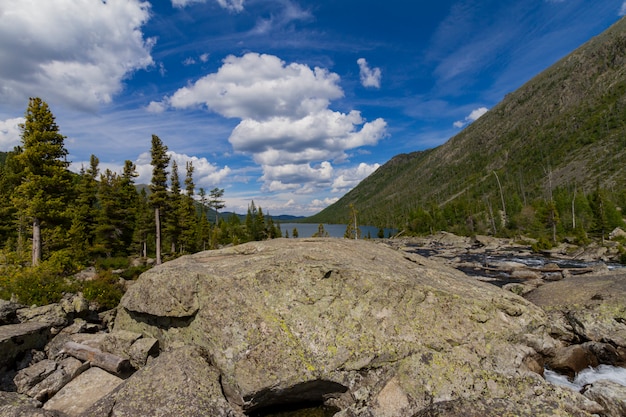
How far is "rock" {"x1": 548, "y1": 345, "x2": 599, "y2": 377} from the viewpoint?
40.6 ft

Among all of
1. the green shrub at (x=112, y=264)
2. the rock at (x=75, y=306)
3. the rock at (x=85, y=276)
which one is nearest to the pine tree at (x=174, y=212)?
the green shrub at (x=112, y=264)

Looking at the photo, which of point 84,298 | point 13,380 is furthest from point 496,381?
point 84,298

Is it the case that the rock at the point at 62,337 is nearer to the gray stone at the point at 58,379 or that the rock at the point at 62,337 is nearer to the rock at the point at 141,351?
the gray stone at the point at 58,379

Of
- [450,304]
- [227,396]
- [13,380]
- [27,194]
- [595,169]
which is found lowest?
[227,396]

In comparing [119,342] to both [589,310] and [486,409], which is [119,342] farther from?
[589,310]

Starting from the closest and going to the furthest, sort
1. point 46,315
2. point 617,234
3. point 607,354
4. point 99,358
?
point 99,358 → point 607,354 → point 46,315 → point 617,234

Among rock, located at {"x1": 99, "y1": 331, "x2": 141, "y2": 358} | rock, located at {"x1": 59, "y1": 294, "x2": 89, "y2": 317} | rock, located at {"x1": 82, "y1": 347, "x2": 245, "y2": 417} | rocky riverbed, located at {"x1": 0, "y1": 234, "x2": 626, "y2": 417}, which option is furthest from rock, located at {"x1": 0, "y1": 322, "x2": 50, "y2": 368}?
rock, located at {"x1": 82, "y1": 347, "x2": 245, "y2": 417}

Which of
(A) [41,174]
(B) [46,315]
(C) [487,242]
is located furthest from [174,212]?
(C) [487,242]

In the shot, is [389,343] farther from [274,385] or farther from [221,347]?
[221,347]

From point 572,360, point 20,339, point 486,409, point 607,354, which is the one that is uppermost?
point 20,339

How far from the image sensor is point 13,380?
10.7 meters

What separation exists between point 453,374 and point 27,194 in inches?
1352

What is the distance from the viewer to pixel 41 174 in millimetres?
27562

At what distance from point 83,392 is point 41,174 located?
25.5 m
